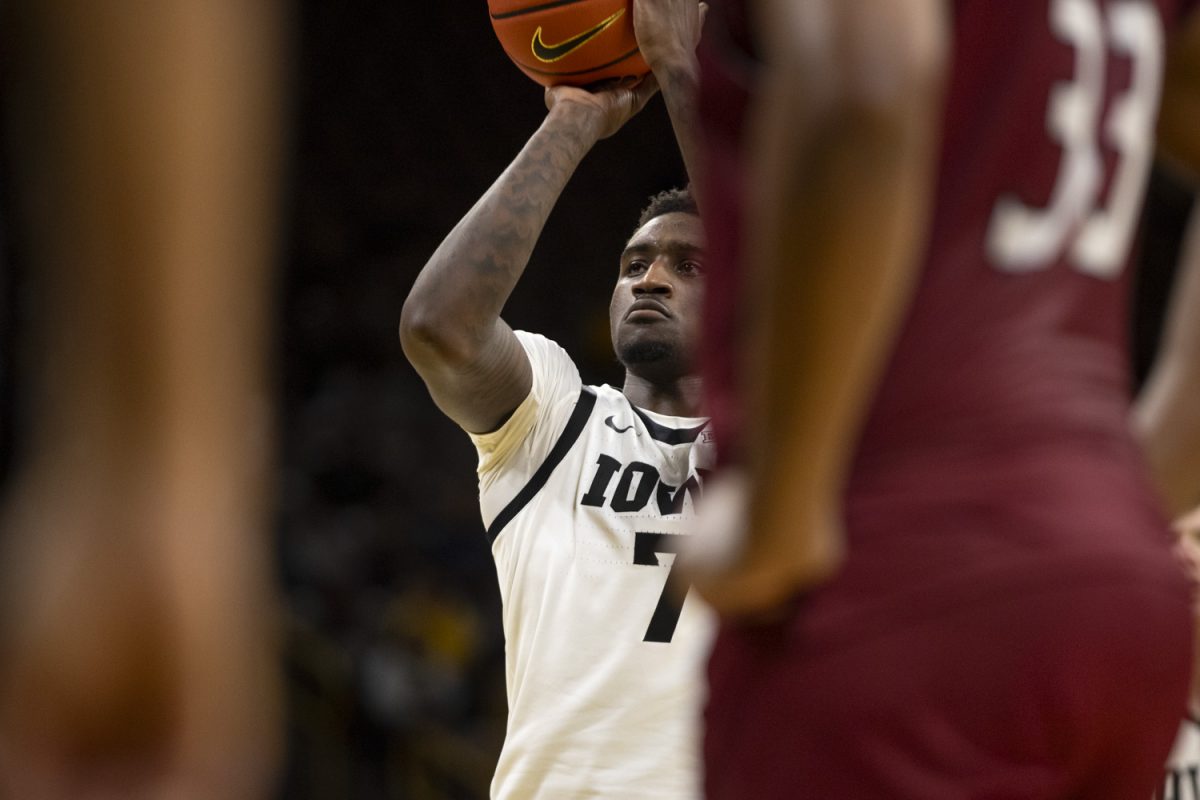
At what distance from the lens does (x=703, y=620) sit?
10.5 ft

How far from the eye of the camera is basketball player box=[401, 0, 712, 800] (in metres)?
3.10

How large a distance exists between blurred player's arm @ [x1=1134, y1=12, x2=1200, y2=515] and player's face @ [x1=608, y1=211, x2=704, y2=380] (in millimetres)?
1991

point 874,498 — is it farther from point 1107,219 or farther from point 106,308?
point 106,308

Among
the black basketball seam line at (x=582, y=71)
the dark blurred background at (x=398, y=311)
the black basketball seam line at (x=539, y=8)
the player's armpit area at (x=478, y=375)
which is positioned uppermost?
the black basketball seam line at (x=539, y=8)

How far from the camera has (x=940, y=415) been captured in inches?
50.6

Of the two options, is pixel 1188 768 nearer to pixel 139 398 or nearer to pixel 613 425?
pixel 613 425

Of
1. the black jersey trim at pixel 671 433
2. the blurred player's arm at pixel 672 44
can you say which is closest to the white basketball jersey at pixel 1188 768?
the black jersey trim at pixel 671 433

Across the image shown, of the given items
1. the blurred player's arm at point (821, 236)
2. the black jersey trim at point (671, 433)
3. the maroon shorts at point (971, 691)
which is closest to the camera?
the blurred player's arm at point (821, 236)

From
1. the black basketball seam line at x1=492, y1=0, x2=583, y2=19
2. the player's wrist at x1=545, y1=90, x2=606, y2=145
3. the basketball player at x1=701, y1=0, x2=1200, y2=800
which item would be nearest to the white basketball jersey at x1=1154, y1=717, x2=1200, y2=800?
the basketball player at x1=701, y1=0, x2=1200, y2=800

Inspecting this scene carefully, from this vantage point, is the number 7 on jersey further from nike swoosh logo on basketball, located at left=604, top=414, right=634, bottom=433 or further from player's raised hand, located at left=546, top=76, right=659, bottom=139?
player's raised hand, located at left=546, top=76, right=659, bottom=139

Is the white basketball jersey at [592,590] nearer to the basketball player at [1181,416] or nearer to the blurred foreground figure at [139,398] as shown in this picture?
the basketball player at [1181,416]

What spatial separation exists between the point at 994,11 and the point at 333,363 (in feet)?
31.9

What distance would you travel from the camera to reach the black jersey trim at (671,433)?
3.54 m

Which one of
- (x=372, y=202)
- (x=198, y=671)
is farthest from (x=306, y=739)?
(x=198, y=671)
